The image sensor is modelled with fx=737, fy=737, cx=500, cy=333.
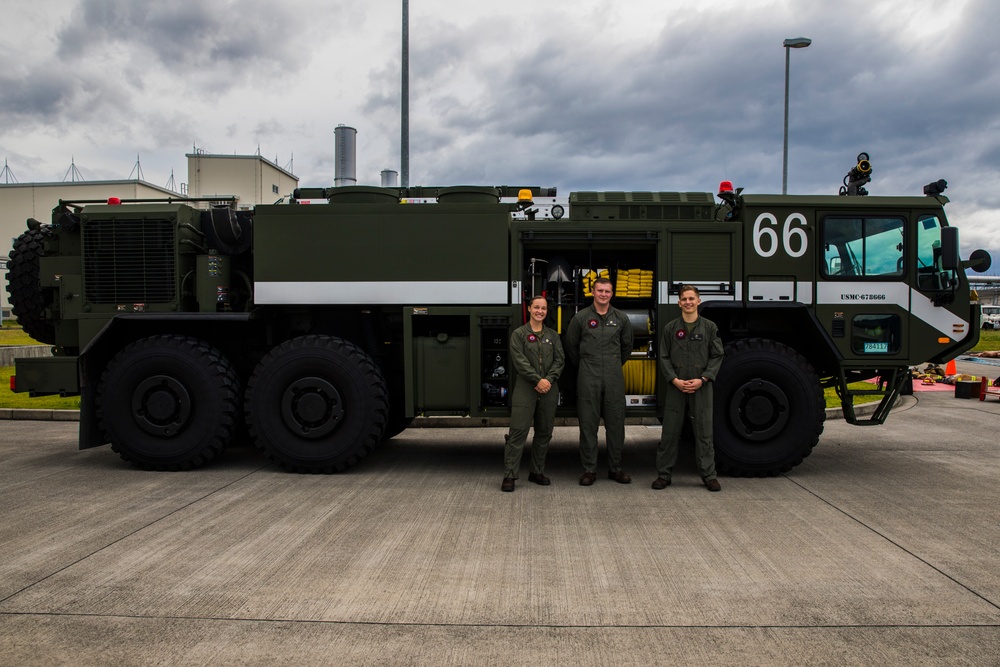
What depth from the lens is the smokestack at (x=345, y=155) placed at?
9.58 metres

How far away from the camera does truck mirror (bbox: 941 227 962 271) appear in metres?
6.96

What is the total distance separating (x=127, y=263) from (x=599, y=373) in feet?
16.1

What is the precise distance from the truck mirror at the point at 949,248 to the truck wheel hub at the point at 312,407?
5.95m

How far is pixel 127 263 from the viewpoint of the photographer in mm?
7516

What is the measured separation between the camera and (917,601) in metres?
3.93

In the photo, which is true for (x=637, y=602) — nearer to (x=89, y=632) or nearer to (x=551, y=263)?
(x=89, y=632)

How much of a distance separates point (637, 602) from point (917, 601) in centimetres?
149

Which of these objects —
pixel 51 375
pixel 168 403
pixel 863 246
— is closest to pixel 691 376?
pixel 863 246

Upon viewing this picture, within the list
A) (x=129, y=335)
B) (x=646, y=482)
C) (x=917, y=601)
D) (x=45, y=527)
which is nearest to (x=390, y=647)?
(x=917, y=601)

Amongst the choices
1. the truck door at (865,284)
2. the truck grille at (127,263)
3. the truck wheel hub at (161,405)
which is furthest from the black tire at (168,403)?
the truck door at (865,284)

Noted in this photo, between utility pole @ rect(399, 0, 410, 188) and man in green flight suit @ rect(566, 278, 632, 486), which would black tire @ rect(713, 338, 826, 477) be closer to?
man in green flight suit @ rect(566, 278, 632, 486)

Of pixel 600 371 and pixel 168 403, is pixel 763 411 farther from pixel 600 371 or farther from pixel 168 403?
pixel 168 403

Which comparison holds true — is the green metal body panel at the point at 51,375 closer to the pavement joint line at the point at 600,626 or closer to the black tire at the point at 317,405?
the black tire at the point at 317,405

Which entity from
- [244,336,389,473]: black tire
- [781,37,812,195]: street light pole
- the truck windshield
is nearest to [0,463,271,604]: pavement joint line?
[244,336,389,473]: black tire
